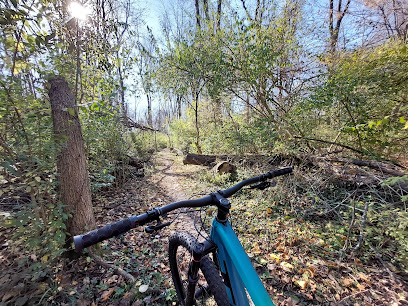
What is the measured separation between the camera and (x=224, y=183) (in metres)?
4.93

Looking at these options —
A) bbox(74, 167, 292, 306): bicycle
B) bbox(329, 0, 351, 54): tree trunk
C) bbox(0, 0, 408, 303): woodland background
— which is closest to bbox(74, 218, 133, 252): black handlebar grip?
bbox(74, 167, 292, 306): bicycle

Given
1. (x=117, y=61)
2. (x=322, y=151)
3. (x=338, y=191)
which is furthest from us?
(x=322, y=151)

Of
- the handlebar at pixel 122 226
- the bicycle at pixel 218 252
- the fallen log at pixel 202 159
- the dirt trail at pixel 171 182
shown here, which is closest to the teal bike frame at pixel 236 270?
the bicycle at pixel 218 252

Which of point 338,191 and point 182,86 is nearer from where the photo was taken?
point 338,191

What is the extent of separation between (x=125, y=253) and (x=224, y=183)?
306cm

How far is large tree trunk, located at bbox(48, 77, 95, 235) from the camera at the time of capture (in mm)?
1930

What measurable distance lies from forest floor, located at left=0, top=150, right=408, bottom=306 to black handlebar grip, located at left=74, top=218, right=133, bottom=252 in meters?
0.61

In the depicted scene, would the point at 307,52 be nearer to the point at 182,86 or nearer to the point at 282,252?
the point at 182,86

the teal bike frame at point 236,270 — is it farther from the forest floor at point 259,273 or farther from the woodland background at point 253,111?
the woodland background at point 253,111

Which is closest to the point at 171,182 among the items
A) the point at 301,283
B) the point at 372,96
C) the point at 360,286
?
the point at 301,283

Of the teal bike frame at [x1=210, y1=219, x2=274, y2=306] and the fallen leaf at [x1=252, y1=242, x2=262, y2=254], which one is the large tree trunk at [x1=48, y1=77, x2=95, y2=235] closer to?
the teal bike frame at [x1=210, y1=219, x2=274, y2=306]

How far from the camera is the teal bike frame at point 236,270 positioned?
878 mm

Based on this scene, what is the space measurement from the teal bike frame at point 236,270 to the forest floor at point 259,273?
1.40ft

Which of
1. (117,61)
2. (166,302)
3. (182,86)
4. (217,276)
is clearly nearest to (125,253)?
(166,302)
